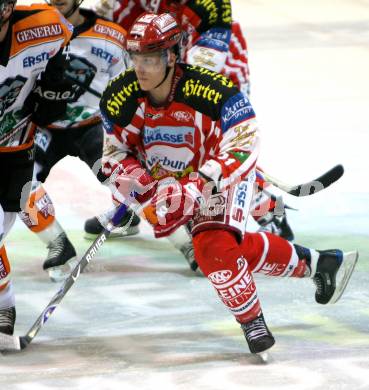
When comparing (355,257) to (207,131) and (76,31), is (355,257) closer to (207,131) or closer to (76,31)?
(207,131)

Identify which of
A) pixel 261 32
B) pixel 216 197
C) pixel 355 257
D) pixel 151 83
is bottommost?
pixel 261 32

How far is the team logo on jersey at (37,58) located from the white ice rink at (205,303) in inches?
35.3

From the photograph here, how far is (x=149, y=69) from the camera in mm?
3762

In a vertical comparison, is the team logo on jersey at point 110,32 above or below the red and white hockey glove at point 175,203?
above

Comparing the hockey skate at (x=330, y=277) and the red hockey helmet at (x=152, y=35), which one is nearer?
the red hockey helmet at (x=152, y=35)

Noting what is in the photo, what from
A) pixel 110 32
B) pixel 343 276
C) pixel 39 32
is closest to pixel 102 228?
pixel 110 32

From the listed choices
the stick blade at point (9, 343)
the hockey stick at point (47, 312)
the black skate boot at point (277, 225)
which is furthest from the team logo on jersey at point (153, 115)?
the black skate boot at point (277, 225)

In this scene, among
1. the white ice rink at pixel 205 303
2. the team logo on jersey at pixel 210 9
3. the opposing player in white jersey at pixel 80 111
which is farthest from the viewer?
the team logo on jersey at pixel 210 9

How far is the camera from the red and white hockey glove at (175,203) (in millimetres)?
3710

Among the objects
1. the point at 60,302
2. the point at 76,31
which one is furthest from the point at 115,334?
the point at 76,31

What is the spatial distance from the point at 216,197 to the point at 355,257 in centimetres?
71

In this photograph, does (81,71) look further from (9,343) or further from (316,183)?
(9,343)

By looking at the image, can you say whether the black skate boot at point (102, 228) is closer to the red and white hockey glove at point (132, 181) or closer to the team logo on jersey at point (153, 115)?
the red and white hockey glove at point (132, 181)

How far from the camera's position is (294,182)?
5746 millimetres
